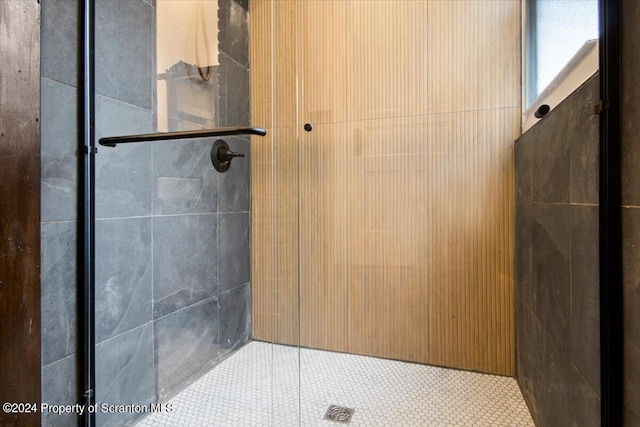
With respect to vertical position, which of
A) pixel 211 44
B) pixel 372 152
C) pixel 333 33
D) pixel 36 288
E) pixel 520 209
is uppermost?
pixel 333 33

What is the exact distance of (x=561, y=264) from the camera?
38.4 inches

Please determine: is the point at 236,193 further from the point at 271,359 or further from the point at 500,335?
the point at 500,335

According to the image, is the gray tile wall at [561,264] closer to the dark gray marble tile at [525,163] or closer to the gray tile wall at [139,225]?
the dark gray marble tile at [525,163]

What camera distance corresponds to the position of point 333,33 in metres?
1.71

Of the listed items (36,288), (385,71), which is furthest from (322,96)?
(36,288)

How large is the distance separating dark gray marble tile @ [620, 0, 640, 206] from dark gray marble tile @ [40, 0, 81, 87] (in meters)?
1.47

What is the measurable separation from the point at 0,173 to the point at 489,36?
1887 mm

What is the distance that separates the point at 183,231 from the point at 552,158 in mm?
1385

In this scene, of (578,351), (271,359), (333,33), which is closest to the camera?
(578,351)

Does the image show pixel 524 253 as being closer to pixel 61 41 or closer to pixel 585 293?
pixel 585 293

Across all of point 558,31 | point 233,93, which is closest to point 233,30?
point 233,93

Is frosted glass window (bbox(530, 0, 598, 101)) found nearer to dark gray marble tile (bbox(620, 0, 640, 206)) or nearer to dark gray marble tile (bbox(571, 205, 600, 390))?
dark gray marble tile (bbox(620, 0, 640, 206))

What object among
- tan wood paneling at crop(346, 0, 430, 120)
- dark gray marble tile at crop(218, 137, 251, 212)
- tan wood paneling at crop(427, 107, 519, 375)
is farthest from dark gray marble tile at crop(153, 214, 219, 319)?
tan wood paneling at crop(427, 107, 519, 375)

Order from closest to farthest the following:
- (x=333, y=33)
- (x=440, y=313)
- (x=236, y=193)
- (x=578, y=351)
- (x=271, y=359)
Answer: (x=578, y=351) → (x=271, y=359) → (x=236, y=193) → (x=440, y=313) → (x=333, y=33)
